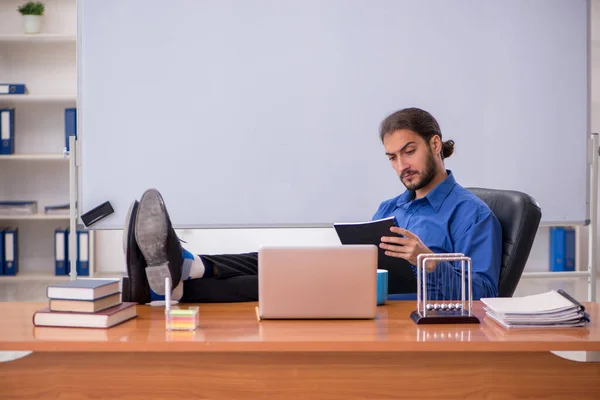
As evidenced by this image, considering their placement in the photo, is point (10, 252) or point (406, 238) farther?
point (10, 252)

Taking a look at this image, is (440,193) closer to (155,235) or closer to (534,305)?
(534,305)

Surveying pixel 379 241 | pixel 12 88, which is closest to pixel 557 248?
pixel 379 241

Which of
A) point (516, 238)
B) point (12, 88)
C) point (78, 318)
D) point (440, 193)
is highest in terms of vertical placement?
point (12, 88)

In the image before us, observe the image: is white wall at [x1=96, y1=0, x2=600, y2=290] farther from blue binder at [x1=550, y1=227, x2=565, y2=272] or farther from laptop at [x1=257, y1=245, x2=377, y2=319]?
laptop at [x1=257, y1=245, x2=377, y2=319]

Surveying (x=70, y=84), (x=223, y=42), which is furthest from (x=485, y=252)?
(x=70, y=84)

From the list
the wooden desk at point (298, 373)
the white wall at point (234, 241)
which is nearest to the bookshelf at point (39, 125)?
the white wall at point (234, 241)

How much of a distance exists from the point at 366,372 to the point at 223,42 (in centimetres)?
248

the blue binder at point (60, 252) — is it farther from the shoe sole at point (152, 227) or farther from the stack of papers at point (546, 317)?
the stack of papers at point (546, 317)

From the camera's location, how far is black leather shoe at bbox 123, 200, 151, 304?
1.67 meters

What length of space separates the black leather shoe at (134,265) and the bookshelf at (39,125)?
357 cm

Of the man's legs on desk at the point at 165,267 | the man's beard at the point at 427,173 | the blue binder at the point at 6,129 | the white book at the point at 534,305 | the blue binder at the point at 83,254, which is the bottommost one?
the blue binder at the point at 83,254

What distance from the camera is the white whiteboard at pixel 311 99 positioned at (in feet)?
11.7

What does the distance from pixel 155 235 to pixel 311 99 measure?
2.13m

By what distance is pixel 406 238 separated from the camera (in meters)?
1.76
